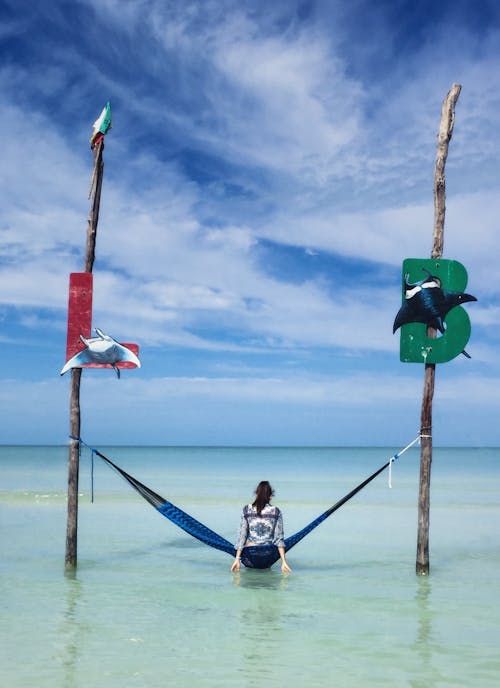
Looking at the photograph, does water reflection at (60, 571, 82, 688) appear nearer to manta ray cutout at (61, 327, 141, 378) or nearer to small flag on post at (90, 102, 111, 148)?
manta ray cutout at (61, 327, 141, 378)

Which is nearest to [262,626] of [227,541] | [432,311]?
[227,541]

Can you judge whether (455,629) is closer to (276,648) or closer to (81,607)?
(276,648)

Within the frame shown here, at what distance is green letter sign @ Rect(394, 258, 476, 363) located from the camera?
762 cm

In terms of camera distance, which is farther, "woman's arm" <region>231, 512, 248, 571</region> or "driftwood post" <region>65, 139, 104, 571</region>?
"driftwood post" <region>65, 139, 104, 571</region>

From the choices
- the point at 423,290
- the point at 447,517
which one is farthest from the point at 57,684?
the point at 447,517

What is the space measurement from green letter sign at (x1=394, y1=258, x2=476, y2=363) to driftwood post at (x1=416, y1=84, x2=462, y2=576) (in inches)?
4.2

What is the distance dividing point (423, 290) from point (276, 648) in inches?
145

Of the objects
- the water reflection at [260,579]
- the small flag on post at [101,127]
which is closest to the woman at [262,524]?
the water reflection at [260,579]

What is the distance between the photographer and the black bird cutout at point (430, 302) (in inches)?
300

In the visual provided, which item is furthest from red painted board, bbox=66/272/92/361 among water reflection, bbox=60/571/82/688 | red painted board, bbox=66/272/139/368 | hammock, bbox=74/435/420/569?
water reflection, bbox=60/571/82/688

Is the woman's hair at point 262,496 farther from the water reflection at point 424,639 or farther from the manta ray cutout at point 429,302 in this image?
the manta ray cutout at point 429,302

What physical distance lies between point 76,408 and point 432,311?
12.0ft

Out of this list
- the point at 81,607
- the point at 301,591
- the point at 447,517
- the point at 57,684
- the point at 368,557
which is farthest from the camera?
the point at 447,517

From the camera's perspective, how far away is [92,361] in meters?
7.95
